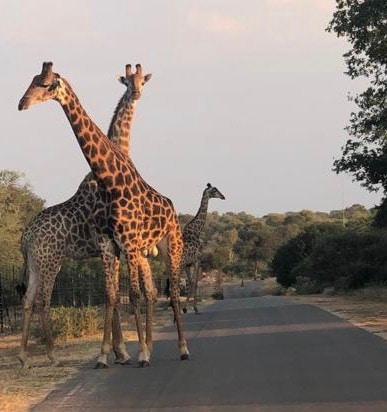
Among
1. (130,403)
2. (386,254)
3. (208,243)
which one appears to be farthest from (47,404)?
(208,243)

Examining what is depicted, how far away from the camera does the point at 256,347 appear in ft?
41.0

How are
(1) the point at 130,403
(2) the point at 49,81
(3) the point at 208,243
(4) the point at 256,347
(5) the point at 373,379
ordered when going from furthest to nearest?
(3) the point at 208,243 → (4) the point at 256,347 → (2) the point at 49,81 → (5) the point at 373,379 → (1) the point at 130,403

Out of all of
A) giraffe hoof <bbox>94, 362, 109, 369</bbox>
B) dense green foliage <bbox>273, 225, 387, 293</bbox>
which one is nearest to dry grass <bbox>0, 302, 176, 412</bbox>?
giraffe hoof <bbox>94, 362, 109, 369</bbox>

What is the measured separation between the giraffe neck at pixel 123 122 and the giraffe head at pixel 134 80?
0.37 ft

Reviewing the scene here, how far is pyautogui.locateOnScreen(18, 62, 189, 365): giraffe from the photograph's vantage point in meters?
10.5

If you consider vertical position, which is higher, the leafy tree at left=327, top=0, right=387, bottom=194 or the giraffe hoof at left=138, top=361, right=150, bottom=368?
the leafy tree at left=327, top=0, right=387, bottom=194

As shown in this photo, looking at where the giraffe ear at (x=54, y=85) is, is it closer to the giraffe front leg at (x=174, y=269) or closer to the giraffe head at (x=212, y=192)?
the giraffe front leg at (x=174, y=269)

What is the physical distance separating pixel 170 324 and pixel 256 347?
752 centimetres

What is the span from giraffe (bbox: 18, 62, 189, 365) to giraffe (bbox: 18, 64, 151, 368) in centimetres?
32

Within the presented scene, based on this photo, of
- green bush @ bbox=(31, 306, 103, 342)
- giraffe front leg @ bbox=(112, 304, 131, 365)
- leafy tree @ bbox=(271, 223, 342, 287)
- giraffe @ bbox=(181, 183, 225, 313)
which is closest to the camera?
giraffe front leg @ bbox=(112, 304, 131, 365)

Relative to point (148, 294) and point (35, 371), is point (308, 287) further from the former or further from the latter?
point (35, 371)

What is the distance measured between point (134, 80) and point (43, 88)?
9.24 ft

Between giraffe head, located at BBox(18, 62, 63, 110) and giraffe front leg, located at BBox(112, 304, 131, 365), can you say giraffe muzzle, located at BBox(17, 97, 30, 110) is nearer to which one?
giraffe head, located at BBox(18, 62, 63, 110)

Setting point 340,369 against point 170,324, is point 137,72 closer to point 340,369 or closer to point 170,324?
point 340,369
